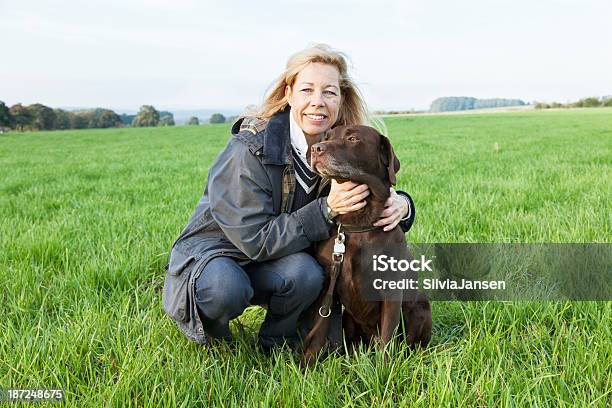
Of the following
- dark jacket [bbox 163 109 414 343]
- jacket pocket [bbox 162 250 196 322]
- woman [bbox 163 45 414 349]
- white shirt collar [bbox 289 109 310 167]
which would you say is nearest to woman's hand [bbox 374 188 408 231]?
woman [bbox 163 45 414 349]

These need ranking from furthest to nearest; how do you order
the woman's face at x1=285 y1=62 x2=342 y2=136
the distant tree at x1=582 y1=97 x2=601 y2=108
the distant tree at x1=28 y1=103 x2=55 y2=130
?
the distant tree at x1=582 y1=97 x2=601 y2=108, the distant tree at x1=28 y1=103 x2=55 y2=130, the woman's face at x1=285 y1=62 x2=342 y2=136

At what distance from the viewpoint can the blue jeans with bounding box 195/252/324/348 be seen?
263 centimetres

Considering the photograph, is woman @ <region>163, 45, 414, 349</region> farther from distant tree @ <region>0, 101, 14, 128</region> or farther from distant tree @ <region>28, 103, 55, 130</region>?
distant tree @ <region>28, 103, 55, 130</region>

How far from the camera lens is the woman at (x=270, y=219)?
267cm

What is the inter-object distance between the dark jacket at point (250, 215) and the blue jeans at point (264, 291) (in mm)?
66

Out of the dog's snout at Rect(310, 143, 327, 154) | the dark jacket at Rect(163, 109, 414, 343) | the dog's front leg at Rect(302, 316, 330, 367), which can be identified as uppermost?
the dog's snout at Rect(310, 143, 327, 154)

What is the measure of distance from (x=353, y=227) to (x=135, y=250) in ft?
7.62

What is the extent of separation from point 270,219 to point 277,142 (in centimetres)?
41

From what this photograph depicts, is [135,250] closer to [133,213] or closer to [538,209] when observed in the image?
[133,213]

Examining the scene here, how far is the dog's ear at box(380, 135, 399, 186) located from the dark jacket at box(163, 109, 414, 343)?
1.22 feet

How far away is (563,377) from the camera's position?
222 cm

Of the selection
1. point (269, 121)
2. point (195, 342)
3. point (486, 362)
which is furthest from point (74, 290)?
point (486, 362)

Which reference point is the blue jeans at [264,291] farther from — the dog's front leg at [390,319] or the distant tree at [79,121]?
the distant tree at [79,121]

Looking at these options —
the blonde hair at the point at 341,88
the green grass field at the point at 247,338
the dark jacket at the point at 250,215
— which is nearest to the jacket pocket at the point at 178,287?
the dark jacket at the point at 250,215
